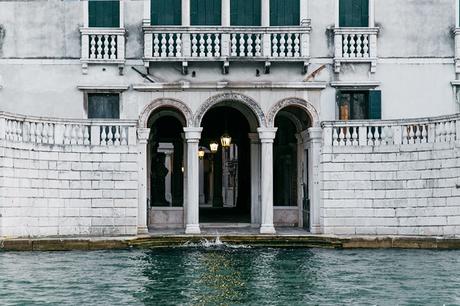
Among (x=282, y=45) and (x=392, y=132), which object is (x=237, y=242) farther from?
(x=282, y=45)

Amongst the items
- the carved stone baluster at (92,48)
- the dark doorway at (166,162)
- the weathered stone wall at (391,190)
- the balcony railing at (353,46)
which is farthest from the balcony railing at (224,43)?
the weathered stone wall at (391,190)

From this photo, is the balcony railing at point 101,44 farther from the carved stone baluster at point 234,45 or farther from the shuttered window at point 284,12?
the shuttered window at point 284,12

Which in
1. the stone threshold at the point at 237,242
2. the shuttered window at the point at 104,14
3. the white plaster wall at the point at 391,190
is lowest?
the stone threshold at the point at 237,242

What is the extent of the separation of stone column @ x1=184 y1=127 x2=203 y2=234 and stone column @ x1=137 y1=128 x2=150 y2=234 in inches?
44.1

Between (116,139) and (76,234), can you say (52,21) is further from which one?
(76,234)

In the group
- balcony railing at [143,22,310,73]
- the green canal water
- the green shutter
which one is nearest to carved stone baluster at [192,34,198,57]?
balcony railing at [143,22,310,73]

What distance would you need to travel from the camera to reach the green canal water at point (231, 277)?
11.3 m

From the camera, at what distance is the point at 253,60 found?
67.9ft

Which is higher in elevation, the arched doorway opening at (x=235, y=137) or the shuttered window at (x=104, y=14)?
the shuttered window at (x=104, y=14)

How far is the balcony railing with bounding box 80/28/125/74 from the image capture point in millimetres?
20641

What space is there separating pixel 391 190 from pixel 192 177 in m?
5.22

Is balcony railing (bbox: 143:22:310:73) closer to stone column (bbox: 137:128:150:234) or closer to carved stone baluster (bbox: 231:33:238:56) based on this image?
carved stone baluster (bbox: 231:33:238:56)

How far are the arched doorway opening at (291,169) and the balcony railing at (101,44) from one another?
5036mm

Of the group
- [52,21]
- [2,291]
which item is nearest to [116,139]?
[52,21]
